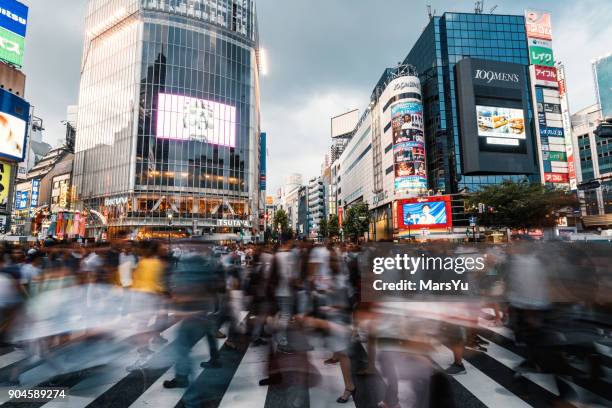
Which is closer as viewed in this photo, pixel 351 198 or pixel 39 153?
pixel 351 198

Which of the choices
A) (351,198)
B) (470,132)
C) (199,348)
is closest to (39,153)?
(351,198)

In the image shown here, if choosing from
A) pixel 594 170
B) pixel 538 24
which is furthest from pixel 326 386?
pixel 594 170

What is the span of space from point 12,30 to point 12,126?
11.5 m

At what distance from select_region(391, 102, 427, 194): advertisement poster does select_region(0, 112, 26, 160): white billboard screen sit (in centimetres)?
4668

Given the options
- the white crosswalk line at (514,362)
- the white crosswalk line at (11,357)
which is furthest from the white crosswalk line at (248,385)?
the white crosswalk line at (514,362)

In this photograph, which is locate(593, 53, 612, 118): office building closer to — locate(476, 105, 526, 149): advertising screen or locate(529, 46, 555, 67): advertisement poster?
locate(529, 46, 555, 67): advertisement poster

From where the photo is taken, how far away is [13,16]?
32875 millimetres

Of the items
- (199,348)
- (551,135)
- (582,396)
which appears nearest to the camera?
(582,396)

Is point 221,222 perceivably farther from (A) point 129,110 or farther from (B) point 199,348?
(B) point 199,348

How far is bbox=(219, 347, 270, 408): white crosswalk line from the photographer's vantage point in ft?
14.6

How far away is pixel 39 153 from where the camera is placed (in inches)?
4843

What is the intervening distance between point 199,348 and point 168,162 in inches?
2041

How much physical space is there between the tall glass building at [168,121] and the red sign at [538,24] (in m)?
53.6

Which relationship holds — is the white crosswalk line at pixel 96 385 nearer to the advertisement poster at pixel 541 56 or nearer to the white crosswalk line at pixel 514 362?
the white crosswalk line at pixel 514 362
